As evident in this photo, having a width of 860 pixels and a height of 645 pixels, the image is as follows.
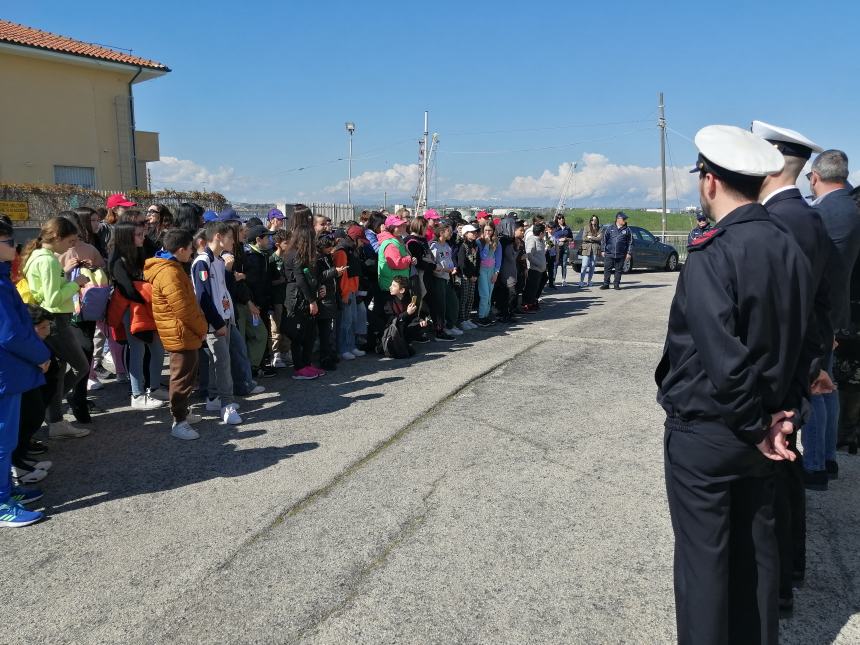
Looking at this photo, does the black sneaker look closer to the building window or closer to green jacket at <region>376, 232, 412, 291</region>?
green jacket at <region>376, 232, 412, 291</region>

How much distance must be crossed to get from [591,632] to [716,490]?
1.07 metres

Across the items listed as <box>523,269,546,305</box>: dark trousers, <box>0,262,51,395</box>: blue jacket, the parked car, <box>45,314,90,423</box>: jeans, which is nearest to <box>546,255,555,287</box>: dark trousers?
<box>523,269,546,305</box>: dark trousers

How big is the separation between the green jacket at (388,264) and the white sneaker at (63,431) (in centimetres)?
437

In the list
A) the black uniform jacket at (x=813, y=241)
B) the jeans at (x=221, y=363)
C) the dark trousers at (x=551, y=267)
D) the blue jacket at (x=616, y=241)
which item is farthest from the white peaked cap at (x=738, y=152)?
the blue jacket at (x=616, y=241)

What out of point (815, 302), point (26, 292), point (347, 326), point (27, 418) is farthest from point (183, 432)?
point (815, 302)

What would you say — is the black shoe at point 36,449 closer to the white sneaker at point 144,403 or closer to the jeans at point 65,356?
the jeans at point 65,356

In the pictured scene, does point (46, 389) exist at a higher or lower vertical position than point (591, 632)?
higher

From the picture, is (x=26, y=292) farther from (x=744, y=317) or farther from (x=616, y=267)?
(x=616, y=267)

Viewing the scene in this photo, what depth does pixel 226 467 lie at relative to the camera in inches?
193

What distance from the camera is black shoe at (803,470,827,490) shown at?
4402 mm

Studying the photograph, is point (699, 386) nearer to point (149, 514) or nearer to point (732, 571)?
point (732, 571)

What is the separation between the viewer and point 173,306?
17.6 ft

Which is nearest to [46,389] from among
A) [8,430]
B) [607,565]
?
[8,430]

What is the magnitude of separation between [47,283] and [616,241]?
44.5 feet
